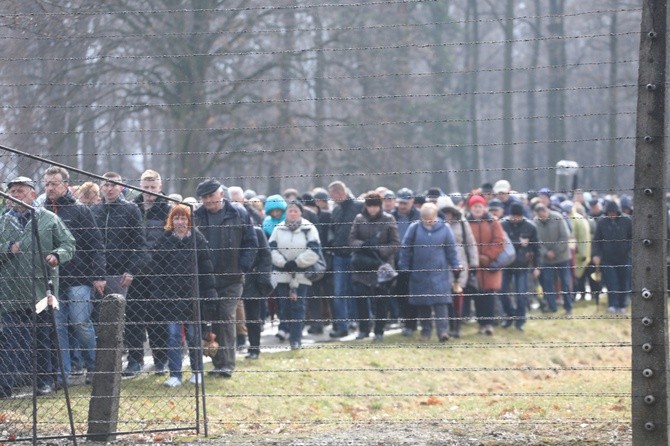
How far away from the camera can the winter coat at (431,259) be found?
50.0 feet

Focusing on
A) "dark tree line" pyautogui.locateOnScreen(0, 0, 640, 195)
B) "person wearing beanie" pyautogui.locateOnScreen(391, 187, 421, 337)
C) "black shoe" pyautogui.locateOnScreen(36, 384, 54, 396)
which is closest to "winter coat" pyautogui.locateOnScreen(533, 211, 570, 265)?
"dark tree line" pyautogui.locateOnScreen(0, 0, 640, 195)

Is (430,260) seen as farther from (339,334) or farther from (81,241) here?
(81,241)

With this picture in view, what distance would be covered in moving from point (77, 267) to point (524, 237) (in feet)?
28.6

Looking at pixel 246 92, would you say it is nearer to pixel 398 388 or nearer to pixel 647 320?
pixel 398 388

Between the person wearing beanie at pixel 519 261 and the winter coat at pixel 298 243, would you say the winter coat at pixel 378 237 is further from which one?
the person wearing beanie at pixel 519 261

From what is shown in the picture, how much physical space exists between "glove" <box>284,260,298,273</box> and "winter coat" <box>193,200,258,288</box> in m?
2.96

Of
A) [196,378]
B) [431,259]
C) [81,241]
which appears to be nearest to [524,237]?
[431,259]

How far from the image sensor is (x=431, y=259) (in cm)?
1534

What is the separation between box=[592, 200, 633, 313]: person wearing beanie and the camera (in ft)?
61.0

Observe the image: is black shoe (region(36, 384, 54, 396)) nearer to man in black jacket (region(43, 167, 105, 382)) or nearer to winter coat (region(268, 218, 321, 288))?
man in black jacket (region(43, 167, 105, 382))

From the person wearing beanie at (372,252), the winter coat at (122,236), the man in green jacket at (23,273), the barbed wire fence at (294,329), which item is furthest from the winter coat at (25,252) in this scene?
the person wearing beanie at (372,252)

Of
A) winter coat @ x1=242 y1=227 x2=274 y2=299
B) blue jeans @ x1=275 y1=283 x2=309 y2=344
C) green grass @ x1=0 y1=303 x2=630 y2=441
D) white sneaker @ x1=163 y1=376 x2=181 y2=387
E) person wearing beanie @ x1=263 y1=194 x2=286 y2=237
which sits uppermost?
person wearing beanie @ x1=263 y1=194 x2=286 y2=237

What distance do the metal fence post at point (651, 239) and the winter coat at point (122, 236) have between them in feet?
14.0

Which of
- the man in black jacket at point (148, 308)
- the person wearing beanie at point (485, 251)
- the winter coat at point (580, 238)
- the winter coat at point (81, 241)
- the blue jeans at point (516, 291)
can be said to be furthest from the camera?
the winter coat at point (580, 238)
